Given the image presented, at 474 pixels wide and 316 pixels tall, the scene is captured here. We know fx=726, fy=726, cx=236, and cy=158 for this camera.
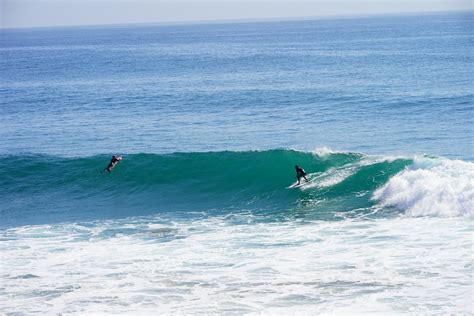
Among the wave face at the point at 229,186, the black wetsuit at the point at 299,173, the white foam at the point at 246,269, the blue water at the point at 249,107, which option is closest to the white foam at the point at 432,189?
the wave face at the point at 229,186

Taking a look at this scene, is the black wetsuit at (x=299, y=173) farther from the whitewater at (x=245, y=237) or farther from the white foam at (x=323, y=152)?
the white foam at (x=323, y=152)

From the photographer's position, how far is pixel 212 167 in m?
29.0

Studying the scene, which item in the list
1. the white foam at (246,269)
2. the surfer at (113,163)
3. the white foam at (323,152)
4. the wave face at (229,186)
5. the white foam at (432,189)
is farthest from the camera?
the white foam at (323,152)

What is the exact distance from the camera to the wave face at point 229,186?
22.8m

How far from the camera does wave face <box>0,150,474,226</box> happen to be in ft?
74.7

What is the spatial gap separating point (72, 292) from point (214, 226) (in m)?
6.28

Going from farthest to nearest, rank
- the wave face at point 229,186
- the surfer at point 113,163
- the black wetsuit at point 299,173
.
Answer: the surfer at point 113,163 → the black wetsuit at point 299,173 → the wave face at point 229,186

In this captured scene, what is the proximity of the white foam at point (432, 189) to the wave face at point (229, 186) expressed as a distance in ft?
0.10

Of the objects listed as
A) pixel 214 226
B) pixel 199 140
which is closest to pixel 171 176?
pixel 199 140

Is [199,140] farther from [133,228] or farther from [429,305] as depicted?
[429,305]

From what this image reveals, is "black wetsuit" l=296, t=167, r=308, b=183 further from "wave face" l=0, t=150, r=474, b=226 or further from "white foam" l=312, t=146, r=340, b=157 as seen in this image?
"white foam" l=312, t=146, r=340, b=157

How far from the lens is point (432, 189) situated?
73.6 feet

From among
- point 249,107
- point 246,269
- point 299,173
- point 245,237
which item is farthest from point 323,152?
point 249,107

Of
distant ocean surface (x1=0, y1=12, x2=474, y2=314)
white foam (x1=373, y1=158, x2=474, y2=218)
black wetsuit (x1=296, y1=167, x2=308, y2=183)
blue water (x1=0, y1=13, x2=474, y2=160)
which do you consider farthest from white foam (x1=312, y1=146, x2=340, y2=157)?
white foam (x1=373, y1=158, x2=474, y2=218)
